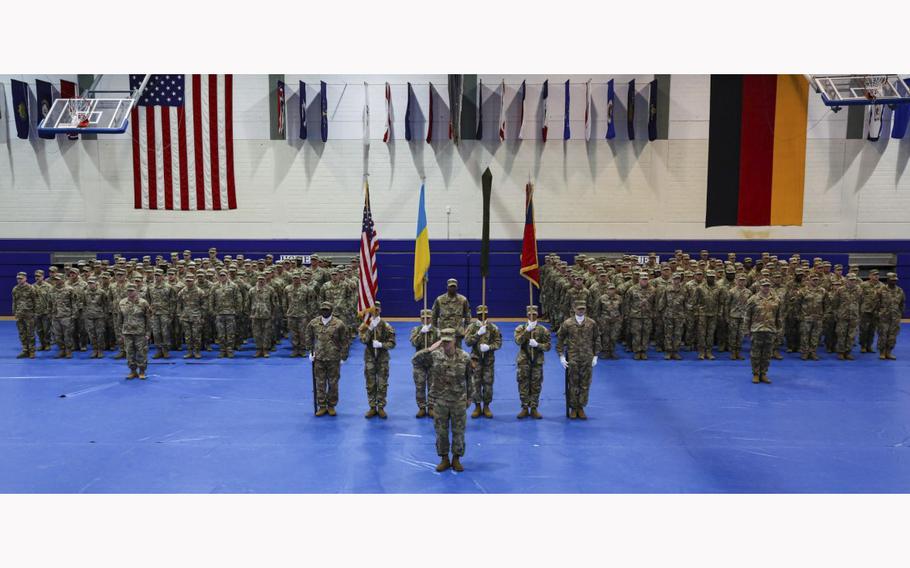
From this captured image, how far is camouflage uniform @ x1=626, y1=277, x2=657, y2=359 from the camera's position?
14.8 meters

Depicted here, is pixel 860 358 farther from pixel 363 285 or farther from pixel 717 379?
pixel 363 285

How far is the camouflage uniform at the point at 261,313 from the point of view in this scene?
1495 cm

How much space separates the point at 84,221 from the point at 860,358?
22064 mm

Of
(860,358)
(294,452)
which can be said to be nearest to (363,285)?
(294,452)

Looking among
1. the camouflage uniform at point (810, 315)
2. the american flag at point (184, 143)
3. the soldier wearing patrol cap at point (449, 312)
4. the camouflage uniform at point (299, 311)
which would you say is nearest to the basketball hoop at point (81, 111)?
the american flag at point (184, 143)

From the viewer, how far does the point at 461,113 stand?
20.7 meters

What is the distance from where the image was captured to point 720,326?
1583 cm

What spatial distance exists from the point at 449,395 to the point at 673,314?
814 centimetres

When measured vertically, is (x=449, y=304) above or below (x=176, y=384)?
above

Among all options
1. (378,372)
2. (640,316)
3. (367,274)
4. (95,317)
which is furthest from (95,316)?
(640,316)

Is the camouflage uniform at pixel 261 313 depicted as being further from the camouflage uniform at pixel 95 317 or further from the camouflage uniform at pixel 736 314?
the camouflage uniform at pixel 736 314

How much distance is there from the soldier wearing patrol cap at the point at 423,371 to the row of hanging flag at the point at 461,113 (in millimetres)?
10534

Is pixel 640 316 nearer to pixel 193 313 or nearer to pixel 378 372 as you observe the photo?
pixel 378 372

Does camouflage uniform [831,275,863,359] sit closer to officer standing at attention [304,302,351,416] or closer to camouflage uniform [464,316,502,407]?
camouflage uniform [464,316,502,407]
